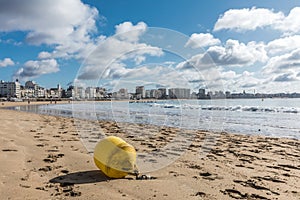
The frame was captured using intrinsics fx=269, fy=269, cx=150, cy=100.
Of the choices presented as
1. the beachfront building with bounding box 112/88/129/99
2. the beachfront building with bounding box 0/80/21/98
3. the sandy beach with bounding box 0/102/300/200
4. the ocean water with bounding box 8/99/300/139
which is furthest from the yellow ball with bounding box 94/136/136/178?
the beachfront building with bounding box 0/80/21/98

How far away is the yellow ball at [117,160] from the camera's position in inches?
194

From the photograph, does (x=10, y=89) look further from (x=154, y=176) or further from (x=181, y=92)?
(x=154, y=176)

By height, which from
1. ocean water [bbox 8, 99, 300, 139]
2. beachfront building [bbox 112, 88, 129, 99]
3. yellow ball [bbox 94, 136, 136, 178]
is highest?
beachfront building [bbox 112, 88, 129, 99]

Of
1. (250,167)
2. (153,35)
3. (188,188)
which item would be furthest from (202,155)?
→ (153,35)

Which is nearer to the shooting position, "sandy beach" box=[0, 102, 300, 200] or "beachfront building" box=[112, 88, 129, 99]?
"sandy beach" box=[0, 102, 300, 200]

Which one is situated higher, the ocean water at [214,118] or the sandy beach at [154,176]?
the sandy beach at [154,176]

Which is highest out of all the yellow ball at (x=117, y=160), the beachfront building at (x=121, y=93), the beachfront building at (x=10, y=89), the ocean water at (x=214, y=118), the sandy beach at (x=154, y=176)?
the beachfront building at (x=10, y=89)

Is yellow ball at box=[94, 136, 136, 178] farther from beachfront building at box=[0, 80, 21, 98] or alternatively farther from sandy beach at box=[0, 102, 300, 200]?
beachfront building at box=[0, 80, 21, 98]

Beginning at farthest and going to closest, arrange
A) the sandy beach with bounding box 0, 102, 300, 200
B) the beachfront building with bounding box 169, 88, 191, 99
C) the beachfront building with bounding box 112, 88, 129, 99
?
the beachfront building with bounding box 169, 88, 191, 99 → the beachfront building with bounding box 112, 88, 129, 99 → the sandy beach with bounding box 0, 102, 300, 200

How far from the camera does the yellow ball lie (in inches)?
194

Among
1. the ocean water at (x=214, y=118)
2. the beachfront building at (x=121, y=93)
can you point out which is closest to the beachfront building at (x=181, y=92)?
the beachfront building at (x=121, y=93)

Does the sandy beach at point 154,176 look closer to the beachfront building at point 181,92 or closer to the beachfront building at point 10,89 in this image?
the beachfront building at point 181,92

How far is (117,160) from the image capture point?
495 centimetres

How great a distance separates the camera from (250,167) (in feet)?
20.7
